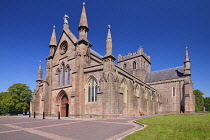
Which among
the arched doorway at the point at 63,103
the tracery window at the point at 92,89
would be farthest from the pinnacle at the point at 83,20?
the arched doorway at the point at 63,103

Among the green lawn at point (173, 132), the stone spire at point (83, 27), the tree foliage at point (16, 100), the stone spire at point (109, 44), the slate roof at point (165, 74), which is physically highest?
the stone spire at point (83, 27)

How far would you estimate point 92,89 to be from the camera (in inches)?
924

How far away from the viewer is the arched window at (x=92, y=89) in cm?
2310

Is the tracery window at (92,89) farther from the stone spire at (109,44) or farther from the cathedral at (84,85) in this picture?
the stone spire at (109,44)

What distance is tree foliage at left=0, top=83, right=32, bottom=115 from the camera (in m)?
42.3

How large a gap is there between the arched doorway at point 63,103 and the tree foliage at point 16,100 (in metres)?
22.5

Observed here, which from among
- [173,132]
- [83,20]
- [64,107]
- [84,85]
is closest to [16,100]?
[64,107]

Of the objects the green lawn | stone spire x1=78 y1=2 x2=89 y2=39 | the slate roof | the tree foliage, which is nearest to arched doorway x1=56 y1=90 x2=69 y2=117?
stone spire x1=78 y1=2 x2=89 y2=39

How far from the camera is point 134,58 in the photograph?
54688 mm

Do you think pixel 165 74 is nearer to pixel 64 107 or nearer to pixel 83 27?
pixel 83 27

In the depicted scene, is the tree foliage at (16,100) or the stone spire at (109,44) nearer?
the stone spire at (109,44)

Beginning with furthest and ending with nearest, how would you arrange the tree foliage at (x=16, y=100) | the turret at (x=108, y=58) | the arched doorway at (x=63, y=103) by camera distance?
the tree foliage at (x=16, y=100) < the arched doorway at (x=63, y=103) < the turret at (x=108, y=58)

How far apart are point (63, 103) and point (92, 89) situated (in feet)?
24.9

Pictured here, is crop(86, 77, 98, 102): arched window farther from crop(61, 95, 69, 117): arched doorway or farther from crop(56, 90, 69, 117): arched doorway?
crop(61, 95, 69, 117): arched doorway
